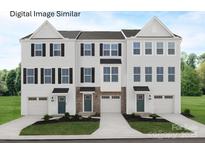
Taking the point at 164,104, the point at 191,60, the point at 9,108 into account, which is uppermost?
the point at 191,60

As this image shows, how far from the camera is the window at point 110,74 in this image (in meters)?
15.6

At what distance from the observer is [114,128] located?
12.7m

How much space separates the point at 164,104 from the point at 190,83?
1212 mm

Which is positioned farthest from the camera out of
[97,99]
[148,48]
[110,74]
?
[97,99]

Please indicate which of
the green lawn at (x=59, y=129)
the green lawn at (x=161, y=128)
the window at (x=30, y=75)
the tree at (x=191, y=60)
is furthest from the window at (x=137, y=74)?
the window at (x=30, y=75)

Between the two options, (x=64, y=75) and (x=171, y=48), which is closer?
(x=64, y=75)

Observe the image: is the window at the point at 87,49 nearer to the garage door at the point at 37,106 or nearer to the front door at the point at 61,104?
the front door at the point at 61,104

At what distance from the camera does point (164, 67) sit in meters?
14.9

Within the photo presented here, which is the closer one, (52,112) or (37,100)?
(52,112)

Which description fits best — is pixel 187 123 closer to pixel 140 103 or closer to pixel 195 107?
pixel 195 107

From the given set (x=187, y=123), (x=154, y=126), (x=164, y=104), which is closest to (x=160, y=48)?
(x=164, y=104)

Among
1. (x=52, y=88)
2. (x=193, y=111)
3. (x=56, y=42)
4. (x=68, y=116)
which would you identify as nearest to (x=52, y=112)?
(x=68, y=116)

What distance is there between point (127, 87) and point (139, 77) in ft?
2.57

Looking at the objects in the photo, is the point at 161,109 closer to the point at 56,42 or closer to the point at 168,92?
the point at 168,92
